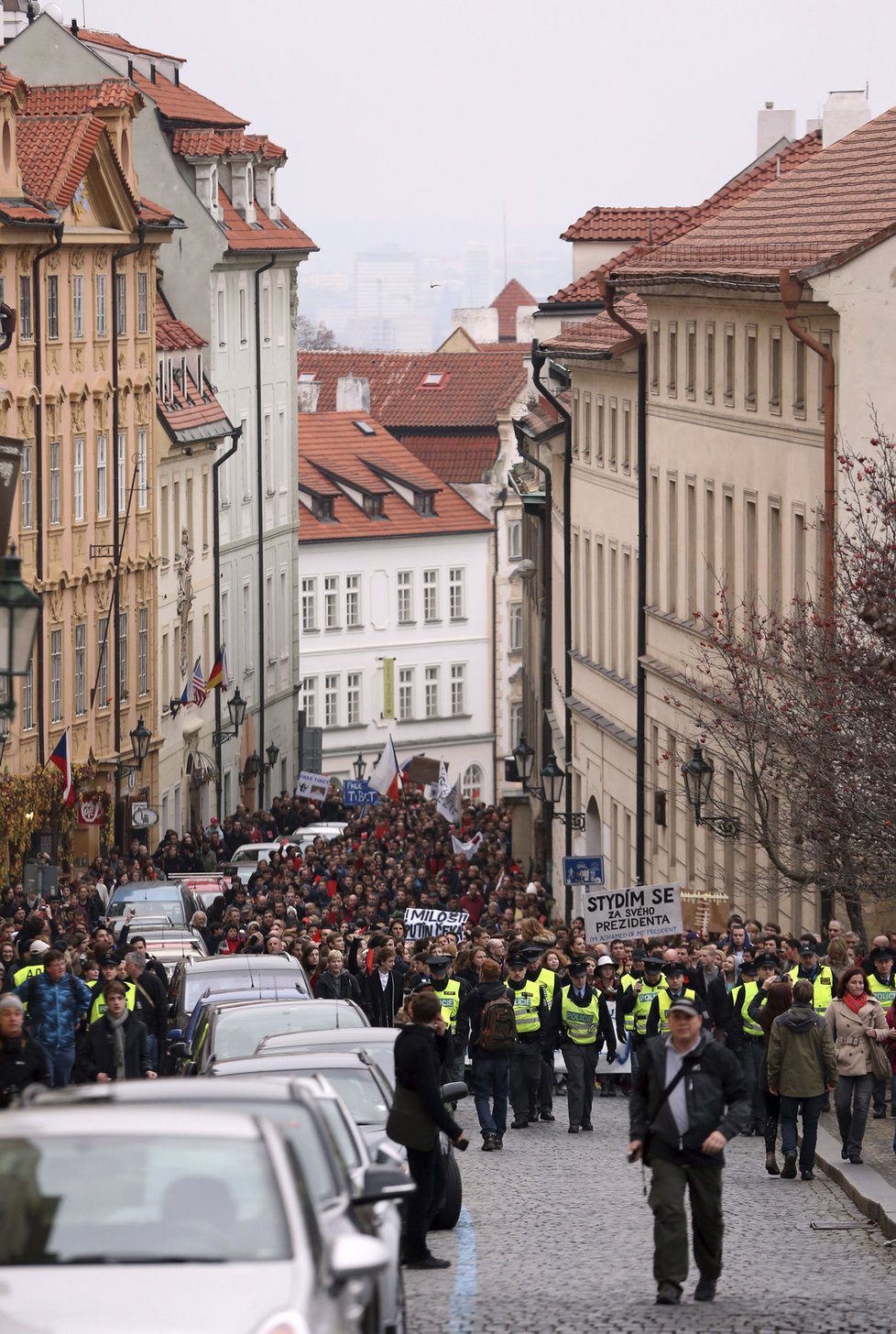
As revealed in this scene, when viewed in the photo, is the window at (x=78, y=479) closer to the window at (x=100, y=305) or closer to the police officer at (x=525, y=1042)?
the window at (x=100, y=305)

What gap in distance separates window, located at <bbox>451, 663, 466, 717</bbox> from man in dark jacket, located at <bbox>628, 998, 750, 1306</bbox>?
264 feet

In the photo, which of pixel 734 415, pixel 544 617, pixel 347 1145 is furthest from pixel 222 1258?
pixel 544 617

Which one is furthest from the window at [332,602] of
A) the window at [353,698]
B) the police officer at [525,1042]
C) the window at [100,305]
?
the police officer at [525,1042]

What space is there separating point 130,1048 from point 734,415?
1965 centimetres

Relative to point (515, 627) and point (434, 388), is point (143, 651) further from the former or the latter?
point (434, 388)

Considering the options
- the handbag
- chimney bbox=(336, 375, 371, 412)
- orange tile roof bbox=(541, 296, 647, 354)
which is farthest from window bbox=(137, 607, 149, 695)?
chimney bbox=(336, 375, 371, 412)

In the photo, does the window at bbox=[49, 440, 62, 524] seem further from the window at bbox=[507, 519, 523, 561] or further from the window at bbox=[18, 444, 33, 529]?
the window at bbox=[507, 519, 523, 561]

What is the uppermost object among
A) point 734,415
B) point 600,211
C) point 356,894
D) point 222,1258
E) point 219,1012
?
point 600,211

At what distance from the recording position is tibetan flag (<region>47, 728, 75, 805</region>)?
1662 inches

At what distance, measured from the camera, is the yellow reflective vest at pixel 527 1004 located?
22.5 m

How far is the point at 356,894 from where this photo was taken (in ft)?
128

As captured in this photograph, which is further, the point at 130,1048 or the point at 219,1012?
the point at 130,1048

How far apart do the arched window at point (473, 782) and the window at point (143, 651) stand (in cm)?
3617

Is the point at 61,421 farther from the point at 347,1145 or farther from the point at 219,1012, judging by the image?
the point at 347,1145
